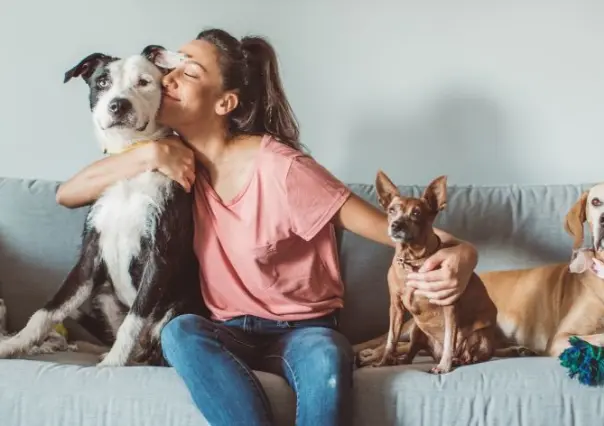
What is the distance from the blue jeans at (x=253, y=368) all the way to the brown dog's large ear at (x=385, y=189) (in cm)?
34

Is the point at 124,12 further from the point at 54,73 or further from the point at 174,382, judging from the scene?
the point at 174,382

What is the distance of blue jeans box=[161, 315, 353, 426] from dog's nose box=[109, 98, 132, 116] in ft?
1.68

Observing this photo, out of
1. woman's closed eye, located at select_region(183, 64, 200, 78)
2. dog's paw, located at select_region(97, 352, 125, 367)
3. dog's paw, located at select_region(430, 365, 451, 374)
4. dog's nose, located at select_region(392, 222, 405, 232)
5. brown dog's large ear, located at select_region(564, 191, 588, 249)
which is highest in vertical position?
woman's closed eye, located at select_region(183, 64, 200, 78)

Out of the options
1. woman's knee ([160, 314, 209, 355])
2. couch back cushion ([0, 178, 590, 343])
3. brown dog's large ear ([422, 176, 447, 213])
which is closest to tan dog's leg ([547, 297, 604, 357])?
couch back cushion ([0, 178, 590, 343])

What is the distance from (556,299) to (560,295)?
2 cm

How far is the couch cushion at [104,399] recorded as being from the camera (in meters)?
1.56

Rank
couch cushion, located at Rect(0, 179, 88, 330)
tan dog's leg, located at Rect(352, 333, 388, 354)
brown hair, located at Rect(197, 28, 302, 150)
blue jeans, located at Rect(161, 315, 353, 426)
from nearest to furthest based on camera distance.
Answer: blue jeans, located at Rect(161, 315, 353, 426) < brown hair, located at Rect(197, 28, 302, 150) < tan dog's leg, located at Rect(352, 333, 388, 354) < couch cushion, located at Rect(0, 179, 88, 330)

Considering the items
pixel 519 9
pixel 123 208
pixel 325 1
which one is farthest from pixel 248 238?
pixel 519 9

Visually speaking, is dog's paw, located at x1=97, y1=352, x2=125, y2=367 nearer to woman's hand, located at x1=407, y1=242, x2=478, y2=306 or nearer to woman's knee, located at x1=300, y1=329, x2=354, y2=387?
woman's knee, located at x1=300, y1=329, x2=354, y2=387

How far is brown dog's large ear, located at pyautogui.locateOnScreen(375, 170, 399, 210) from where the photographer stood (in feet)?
5.95

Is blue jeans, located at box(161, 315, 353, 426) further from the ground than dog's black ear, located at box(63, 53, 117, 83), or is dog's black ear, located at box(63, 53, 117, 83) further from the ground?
dog's black ear, located at box(63, 53, 117, 83)

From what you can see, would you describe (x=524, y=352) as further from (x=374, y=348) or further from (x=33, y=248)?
(x=33, y=248)

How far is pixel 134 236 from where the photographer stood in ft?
6.08

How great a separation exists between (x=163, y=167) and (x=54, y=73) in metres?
1.00
